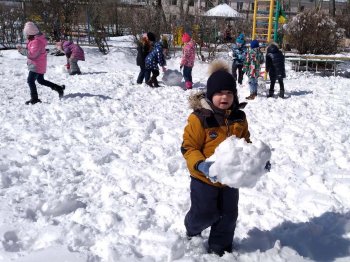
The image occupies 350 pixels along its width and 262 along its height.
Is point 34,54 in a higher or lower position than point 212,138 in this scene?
higher

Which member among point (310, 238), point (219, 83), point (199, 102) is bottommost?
point (310, 238)

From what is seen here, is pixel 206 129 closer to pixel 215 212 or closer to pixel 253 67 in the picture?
pixel 215 212

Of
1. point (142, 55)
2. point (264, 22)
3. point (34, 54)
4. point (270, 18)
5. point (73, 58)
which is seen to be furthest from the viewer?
point (264, 22)

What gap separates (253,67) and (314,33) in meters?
8.74

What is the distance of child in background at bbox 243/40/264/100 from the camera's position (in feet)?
31.5

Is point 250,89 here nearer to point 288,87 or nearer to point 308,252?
point 288,87

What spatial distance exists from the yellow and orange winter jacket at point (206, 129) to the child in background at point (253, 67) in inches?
269

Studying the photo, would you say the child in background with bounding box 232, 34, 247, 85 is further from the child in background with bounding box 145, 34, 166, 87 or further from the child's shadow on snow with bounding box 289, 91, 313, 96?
the child in background with bounding box 145, 34, 166, 87

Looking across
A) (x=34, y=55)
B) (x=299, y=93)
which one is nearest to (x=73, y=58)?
(x=34, y=55)

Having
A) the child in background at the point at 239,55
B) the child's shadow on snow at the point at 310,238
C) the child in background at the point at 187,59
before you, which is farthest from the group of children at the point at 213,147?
the child in background at the point at 239,55

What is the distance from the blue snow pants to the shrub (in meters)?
15.3

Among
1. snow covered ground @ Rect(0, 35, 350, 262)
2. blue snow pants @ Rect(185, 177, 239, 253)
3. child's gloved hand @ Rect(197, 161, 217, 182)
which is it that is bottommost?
snow covered ground @ Rect(0, 35, 350, 262)

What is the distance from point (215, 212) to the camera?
2.85 metres

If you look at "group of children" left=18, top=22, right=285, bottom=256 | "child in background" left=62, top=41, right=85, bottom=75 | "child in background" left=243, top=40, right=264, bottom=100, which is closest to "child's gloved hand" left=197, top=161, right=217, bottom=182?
"group of children" left=18, top=22, right=285, bottom=256
